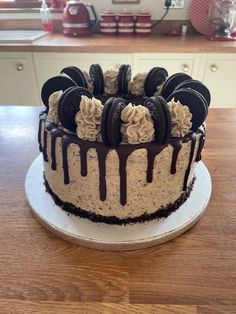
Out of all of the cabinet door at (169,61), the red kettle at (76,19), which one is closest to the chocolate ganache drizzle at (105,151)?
the cabinet door at (169,61)

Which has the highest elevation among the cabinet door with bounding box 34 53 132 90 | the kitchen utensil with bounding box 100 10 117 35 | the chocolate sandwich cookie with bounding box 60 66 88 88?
the kitchen utensil with bounding box 100 10 117 35

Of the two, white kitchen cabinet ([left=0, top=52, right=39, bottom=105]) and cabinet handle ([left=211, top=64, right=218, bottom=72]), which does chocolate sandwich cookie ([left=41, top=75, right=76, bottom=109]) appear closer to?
white kitchen cabinet ([left=0, top=52, right=39, bottom=105])

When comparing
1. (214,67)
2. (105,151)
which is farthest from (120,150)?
(214,67)

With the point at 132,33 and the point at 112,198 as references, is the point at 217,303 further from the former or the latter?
the point at 132,33

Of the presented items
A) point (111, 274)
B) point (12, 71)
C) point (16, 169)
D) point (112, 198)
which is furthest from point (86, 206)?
point (12, 71)

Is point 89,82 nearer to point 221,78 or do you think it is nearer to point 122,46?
point 122,46

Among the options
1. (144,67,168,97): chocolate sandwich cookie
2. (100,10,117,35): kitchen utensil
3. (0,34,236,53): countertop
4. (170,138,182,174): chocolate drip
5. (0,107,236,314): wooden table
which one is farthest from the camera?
(100,10,117,35): kitchen utensil

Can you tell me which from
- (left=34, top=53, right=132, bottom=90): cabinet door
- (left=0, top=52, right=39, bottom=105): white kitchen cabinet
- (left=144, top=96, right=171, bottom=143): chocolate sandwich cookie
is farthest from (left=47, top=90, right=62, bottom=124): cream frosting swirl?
(left=0, top=52, right=39, bottom=105): white kitchen cabinet

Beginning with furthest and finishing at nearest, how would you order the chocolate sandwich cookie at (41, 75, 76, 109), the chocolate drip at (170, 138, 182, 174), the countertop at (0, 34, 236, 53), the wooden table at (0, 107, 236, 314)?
the countertop at (0, 34, 236, 53), the chocolate sandwich cookie at (41, 75, 76, 109), the chocolate drip at (170, 138, 182, 174), the wooden table at (0, 107, 236, 314)
